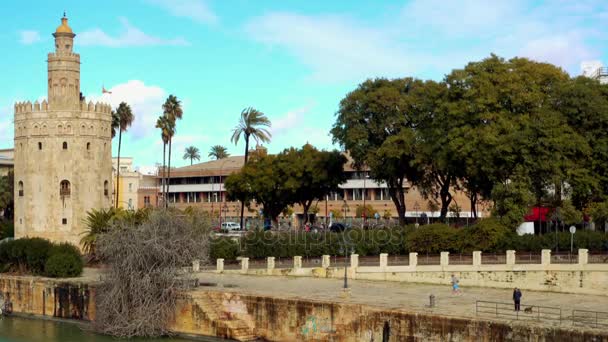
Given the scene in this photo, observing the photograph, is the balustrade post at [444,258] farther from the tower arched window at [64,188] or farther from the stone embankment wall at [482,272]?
the tower arched window at [64,188]

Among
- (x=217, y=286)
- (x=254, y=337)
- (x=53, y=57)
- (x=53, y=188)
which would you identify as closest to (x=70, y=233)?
(x=53, y=188)

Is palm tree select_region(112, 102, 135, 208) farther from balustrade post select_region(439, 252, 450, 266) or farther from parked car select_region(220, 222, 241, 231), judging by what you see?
balustrade post select_region(439, 252, 450, 266)

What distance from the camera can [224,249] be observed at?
51.5 m

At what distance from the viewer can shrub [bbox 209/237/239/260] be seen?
51281 millimetres

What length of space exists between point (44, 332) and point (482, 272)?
23.0 metres

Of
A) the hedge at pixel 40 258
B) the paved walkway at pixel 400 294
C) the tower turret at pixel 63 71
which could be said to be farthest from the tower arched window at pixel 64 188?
the paved walkway at pixel 400 294

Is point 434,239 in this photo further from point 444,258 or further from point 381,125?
point 381,125

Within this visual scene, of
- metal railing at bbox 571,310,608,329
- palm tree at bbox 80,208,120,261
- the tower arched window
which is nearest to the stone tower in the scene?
the tower arched window

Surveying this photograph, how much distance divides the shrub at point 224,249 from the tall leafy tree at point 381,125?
49.1 feet

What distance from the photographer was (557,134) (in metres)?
50.3

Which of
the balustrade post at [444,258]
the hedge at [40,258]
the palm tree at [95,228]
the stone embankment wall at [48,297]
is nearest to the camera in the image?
the stone embankment wall at [48,297]

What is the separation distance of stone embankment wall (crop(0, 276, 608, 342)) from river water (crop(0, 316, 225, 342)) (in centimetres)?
105

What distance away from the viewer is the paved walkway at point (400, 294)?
3572 cm

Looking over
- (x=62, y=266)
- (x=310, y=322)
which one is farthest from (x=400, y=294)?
(x=62, y=266)
